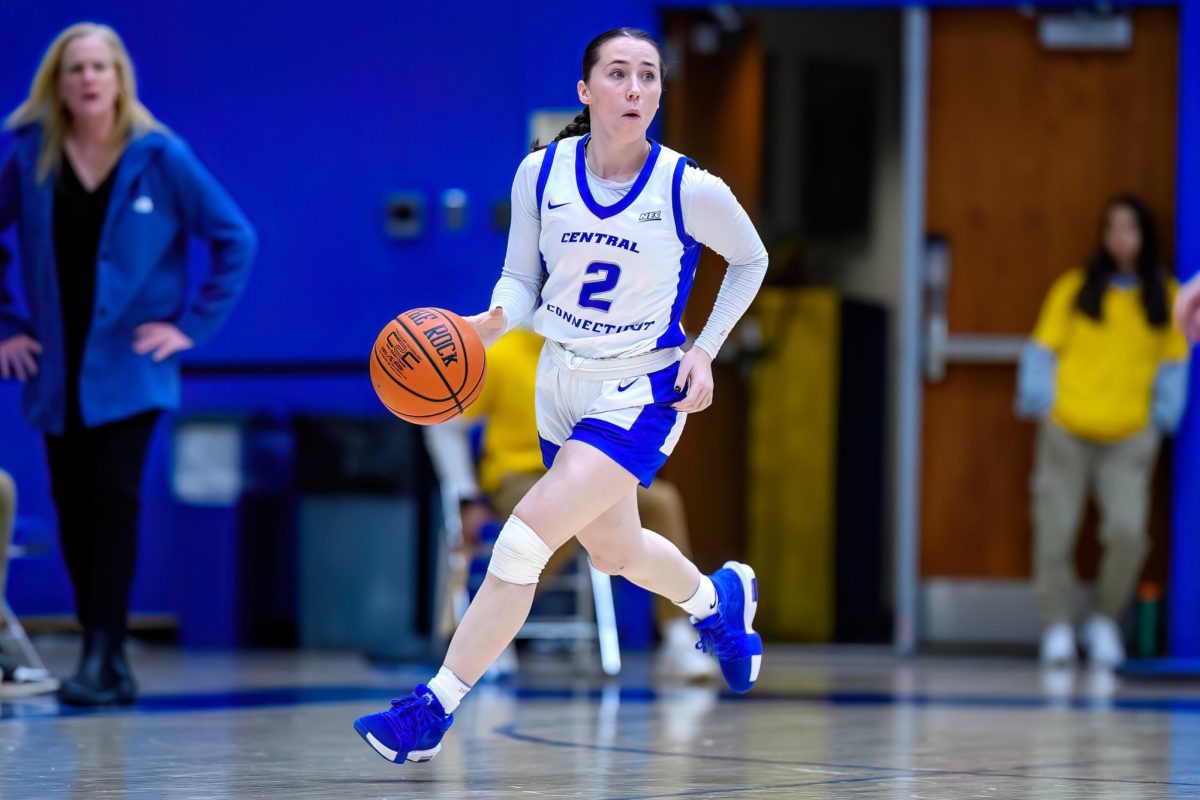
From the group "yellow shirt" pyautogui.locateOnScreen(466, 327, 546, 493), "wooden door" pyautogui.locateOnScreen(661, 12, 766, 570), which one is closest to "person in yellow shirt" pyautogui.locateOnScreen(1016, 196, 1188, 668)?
"wooden door" pyautogui.locateOnScreen(661, 12, 766, 570)

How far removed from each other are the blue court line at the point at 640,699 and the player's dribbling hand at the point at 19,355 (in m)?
1.05

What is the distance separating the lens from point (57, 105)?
20.6 feet

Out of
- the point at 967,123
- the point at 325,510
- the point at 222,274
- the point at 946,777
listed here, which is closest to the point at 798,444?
the point at 967,123

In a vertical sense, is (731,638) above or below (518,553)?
below

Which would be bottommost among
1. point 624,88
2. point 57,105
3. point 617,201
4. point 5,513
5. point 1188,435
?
point 5,513

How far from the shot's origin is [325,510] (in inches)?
358

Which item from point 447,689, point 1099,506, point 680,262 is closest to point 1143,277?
point 1099,506

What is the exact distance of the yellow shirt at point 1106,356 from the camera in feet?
29.2

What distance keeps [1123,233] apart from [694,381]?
4.82 m

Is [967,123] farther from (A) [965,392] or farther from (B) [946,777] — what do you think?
(B) [946,777]

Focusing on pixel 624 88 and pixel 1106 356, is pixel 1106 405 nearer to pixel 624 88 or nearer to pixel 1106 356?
pixel 1106 356

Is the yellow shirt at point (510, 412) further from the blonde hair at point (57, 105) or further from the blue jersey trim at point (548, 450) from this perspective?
the blue jersey trim at point (548, 450)

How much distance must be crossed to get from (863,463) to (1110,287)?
208 centimetres

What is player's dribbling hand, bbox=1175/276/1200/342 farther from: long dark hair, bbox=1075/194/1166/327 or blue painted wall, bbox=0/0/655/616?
blue painted wall, bbox=0/0/655/616
